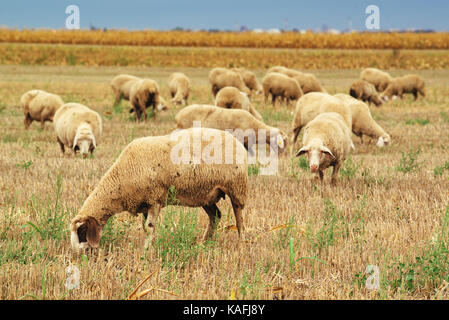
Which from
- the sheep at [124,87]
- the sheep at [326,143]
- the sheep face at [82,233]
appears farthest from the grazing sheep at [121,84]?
the sheep face at [82,233]

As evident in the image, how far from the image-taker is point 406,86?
92.4 ft

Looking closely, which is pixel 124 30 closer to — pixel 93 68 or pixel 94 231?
pixel 93 68

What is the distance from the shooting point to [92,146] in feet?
37.6

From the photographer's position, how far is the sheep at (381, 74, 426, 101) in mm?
27964

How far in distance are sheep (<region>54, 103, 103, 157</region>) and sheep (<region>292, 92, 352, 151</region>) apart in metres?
4.91

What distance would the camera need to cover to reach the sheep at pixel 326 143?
8.48m

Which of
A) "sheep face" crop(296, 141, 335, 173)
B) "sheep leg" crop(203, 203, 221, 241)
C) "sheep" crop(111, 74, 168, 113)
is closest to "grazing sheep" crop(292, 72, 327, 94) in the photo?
"sheep" crop(111, 74, 168, 113)

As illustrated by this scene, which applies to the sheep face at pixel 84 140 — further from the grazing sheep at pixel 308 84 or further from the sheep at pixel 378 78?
the sheep at pixel 378 78

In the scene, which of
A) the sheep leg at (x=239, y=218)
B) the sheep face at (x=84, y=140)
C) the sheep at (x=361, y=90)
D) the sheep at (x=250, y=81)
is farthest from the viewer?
the sheep at (x=250, y=81)

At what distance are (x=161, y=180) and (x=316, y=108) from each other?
7.49 metres

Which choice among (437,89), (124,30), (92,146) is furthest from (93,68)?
(92,146)

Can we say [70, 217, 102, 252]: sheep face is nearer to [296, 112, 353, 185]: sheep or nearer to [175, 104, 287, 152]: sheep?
[296, 112, 353, 185]: sheep

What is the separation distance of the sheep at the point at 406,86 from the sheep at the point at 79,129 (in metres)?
19.4

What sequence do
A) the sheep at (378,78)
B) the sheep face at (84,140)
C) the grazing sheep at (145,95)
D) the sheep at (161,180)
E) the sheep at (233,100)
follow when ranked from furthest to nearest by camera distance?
1. the sheep at (378,78)
2. the grazing sheep at (145,95)
3. the sheep at (233,100)
4. the sheep face at (84,140)
5. the sheep at (161,180)
